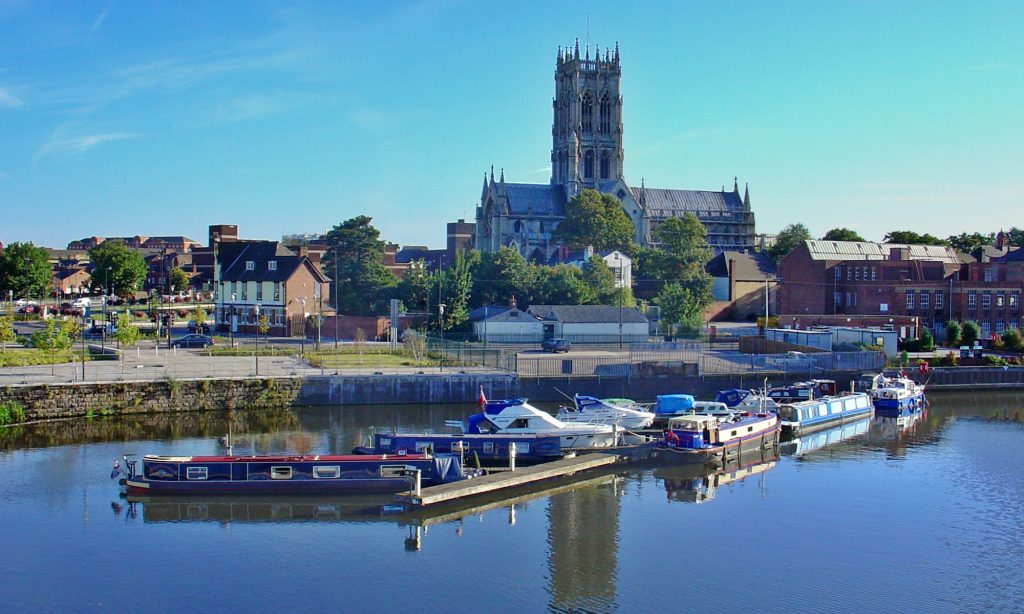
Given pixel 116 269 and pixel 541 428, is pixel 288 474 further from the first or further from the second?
pixel 116 269

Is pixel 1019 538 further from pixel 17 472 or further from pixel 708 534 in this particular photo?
pixel 17 472

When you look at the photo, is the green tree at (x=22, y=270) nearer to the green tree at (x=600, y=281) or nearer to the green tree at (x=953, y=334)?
the green tree at (x=600, y=281)

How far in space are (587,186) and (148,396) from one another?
104 meters

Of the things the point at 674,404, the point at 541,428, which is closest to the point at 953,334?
the point at 674,404

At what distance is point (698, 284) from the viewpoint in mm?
99312

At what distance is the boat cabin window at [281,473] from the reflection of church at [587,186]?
104 meters

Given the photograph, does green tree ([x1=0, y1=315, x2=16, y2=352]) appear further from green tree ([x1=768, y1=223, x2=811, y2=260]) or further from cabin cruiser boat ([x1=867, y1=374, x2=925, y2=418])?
green tree ([x1=768, y1=223, x2=811, y2=260])

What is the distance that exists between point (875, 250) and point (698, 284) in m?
16.8

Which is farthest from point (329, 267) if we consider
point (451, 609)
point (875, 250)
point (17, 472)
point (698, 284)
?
point (451, 609)

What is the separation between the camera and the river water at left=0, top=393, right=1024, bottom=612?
25.4 m

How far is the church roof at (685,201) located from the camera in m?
148

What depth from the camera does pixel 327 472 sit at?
113 ft

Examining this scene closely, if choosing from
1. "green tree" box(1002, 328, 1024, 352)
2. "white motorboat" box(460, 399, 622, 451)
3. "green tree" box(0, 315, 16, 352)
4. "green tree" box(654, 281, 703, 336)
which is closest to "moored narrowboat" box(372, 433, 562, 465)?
"white motorboat" box(460, 399, 622, 451)

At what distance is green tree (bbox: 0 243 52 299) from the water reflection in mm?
82218
